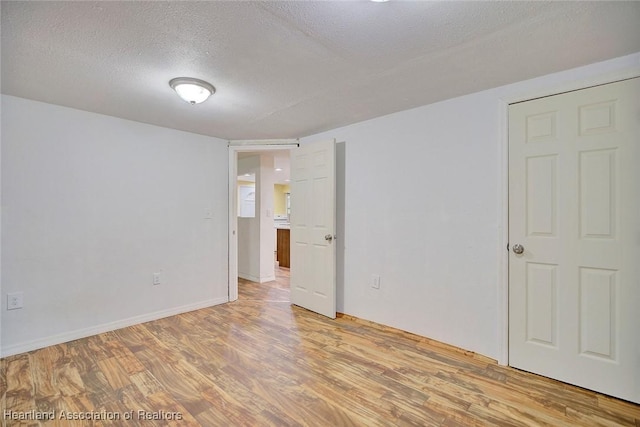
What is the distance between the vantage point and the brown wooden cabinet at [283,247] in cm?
607

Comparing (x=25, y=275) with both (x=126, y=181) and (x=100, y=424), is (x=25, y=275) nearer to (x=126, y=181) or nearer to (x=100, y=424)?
(x=126, y=181)

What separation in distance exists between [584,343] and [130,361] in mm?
3270

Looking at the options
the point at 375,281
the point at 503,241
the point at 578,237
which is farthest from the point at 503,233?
the point at 375,281

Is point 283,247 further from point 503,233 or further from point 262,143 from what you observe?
point 503,233

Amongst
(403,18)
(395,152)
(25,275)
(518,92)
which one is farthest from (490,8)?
(25,275)

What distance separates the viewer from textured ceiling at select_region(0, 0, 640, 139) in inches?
54.2

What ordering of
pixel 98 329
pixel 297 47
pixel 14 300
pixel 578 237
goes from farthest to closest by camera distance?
pixel 98 329 < pixel 14 300 < pixel 578 237 < pixel 297 47

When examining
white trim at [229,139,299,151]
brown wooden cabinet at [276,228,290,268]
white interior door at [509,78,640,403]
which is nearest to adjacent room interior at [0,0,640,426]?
white interior door at [509,78,640,403]

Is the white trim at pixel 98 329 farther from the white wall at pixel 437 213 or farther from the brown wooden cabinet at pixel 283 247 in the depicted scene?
the brown wooden cabinet at pixel 283 247

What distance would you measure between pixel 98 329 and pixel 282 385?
6.75 feet

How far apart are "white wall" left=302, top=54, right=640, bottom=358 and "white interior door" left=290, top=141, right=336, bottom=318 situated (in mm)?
194

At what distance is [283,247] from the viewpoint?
243 inches

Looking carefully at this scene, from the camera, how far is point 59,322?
100 inches

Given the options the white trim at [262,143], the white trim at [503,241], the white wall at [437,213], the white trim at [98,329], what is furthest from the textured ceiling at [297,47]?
the white trim at [98,329]
